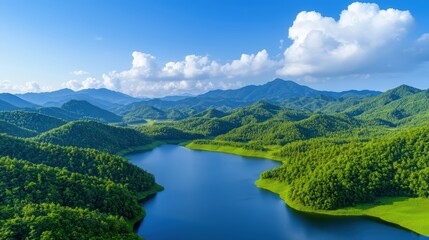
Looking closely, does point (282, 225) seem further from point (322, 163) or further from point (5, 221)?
point (5, 221)

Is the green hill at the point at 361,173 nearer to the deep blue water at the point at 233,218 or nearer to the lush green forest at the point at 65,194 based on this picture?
the deep blue water at the point at 233,218

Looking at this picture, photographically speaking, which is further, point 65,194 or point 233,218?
point 233,218

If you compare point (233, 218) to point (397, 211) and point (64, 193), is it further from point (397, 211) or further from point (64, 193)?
point (397, 211)

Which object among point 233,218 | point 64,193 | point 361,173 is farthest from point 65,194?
point 361,173

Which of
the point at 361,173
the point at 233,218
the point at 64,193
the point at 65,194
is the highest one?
the point at 361,173

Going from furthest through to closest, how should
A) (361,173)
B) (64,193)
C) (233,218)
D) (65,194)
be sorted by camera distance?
(361,173) → (233,218) → (64,193) → (65,194)

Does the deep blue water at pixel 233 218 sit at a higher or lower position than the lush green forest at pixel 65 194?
lower

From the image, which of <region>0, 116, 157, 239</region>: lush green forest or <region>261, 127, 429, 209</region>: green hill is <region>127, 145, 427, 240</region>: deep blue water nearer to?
<region>261, 127, 429, 209</region>: green hill

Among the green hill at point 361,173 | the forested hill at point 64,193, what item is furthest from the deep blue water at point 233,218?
the forested hill at point 64,193

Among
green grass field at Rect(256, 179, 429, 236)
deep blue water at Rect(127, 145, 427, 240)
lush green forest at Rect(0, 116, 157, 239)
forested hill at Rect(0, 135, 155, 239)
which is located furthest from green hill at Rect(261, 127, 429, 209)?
forested hill at Rect(0, 135, 155, 239)
